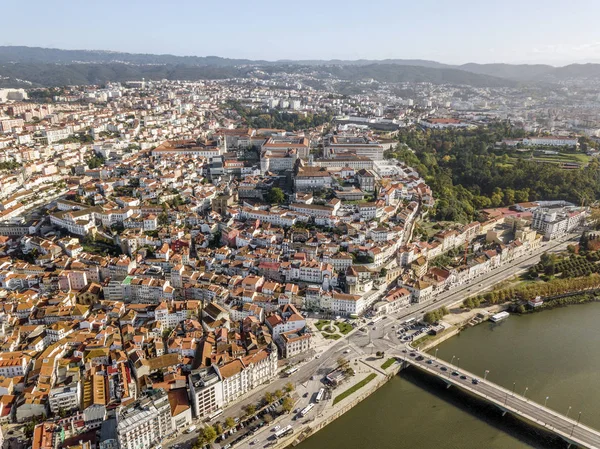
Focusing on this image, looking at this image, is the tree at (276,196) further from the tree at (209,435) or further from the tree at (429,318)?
the tree at (209,435)

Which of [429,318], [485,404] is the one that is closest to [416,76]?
[429,318]

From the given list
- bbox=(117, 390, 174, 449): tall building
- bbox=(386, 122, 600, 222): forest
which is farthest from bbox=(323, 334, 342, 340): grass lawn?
bbox=(386, 122, 600, 222): forest

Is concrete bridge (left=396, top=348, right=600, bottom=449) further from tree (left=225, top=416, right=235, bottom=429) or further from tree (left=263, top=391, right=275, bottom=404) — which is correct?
tree (left=225, top=416, right=235, bottom=429)

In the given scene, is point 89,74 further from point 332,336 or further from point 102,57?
point 332,336

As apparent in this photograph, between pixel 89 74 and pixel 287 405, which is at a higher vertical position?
pixel 89 74

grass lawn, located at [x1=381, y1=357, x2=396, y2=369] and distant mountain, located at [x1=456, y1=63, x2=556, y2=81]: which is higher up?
distant mountain, located at [x1=456, y1=63, x2=556, y2=81]

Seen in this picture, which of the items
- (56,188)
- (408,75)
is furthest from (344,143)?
(408,75)
